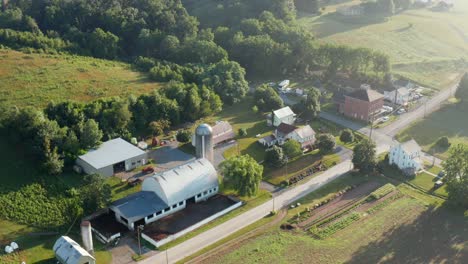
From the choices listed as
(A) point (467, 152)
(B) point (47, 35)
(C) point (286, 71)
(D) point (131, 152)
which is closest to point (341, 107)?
(C) point (286, 71)

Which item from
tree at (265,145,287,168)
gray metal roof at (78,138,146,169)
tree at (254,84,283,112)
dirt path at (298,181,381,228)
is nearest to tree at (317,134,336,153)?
tree at (265,145,287,168)

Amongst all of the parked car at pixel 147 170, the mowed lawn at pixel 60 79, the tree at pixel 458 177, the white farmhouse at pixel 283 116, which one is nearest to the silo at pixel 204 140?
the parked car at pixel 147 170

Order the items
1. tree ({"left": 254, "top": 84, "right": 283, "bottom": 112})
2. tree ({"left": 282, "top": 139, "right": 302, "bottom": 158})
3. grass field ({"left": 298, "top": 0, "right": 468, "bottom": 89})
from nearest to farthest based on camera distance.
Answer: tree ({"left": 282, "top": 139, "right": 302, "bottom": 158}) → tree ({"left": 254, "top": 84, "right": 283, "bottom": 112}) → grass field ({"left": 298, "top": 0, "right": 468, "bottom": 89})

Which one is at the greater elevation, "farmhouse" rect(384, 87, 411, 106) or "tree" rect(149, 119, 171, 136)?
"tree" rect(149, 119, 171, 136)

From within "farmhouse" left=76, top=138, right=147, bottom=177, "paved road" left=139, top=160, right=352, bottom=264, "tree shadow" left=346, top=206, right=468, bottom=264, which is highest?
"farmhouse" left=76, top=138, right=147, bottom=177

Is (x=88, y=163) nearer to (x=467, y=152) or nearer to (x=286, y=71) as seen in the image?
(x=467, y=152)

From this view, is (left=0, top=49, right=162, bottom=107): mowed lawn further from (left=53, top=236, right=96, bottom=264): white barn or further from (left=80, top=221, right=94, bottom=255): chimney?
(left=53, top=236, right=96, bottom=264): white barn
